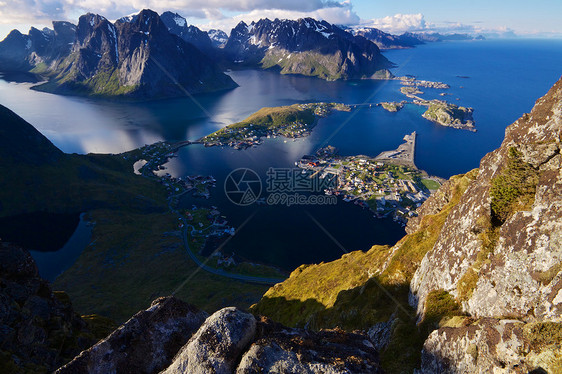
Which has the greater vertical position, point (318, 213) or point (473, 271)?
point (473, 271)

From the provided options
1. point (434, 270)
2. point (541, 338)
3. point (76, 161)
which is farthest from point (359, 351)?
point (76, 161)

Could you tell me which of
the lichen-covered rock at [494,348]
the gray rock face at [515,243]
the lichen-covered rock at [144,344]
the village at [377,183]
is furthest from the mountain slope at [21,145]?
the lichen-covered rock at [494,348]

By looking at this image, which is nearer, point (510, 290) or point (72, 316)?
point (510, 290)

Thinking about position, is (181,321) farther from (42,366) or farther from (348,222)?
(348,222)

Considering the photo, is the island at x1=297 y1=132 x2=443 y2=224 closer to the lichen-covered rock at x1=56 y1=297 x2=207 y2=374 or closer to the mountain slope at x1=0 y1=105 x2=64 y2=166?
the lichen-covered rock at x1=56 y1=297 x2=207 y2=374

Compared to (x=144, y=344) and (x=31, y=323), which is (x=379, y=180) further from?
(x=144, y=344)

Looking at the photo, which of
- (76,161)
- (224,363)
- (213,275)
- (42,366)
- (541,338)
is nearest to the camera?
(541,338)

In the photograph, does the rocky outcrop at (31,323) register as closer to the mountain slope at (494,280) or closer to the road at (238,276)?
the mountain slope at (494,280)
